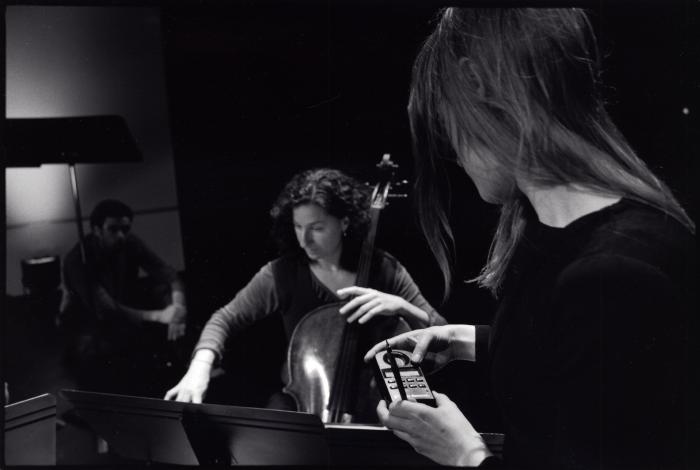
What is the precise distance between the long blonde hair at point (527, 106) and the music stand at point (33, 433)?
1.33 m

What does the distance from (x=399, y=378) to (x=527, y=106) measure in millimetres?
736

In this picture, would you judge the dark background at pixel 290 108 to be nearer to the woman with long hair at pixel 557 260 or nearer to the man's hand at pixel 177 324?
the man's hand at pixel 177 324

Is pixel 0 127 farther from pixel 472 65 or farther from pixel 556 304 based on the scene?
pixel 556 304

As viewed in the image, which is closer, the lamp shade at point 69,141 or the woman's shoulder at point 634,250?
the woman's shoulder at point 634,250

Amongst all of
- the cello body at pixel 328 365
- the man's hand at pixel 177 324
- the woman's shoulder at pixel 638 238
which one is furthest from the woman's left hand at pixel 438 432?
the man's hand at pixel 177 324

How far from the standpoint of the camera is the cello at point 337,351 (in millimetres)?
1749

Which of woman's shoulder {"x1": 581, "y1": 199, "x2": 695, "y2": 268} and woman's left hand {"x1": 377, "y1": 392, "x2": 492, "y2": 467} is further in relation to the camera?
woman's left hand {"x1": 377, "y1": 392, "x2": 492, "y2": 467}

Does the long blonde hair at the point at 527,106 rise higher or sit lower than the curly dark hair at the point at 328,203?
higher

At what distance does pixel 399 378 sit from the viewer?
5.48 ft

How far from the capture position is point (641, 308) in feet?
4.46

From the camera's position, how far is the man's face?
6.23 ft

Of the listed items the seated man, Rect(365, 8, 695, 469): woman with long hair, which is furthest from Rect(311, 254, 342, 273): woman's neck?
the seated man

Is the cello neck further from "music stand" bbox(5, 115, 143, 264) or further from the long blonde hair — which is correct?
"music stand" bbox(5, 115, 143, 264)

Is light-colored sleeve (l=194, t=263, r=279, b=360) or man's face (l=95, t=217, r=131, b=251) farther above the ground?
man's face (l=95, t=217, r=131, b=251)
